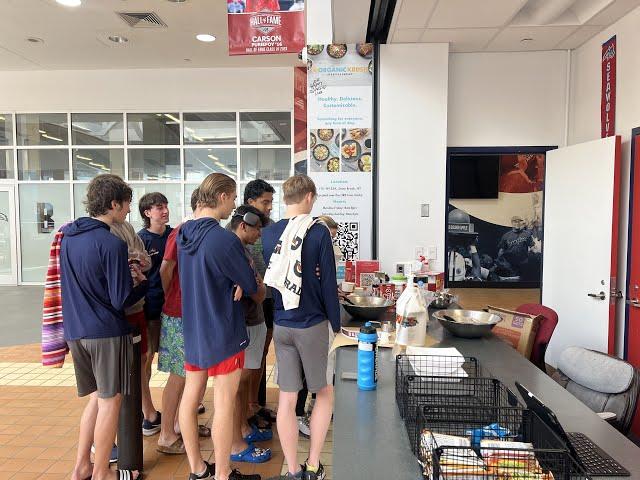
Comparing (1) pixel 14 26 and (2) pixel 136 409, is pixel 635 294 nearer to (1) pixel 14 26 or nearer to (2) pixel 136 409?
(2) pixel 136 409

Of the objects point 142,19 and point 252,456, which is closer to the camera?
point 252,456

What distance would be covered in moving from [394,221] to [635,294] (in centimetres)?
201

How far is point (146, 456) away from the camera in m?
2.81

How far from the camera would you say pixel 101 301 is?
2.22m

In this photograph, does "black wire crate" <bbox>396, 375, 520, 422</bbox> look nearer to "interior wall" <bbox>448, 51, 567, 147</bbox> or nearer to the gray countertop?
the gray countertop

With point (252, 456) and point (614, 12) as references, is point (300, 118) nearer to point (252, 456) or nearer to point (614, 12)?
point (614, 12)

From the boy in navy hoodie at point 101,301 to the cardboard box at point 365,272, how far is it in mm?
1836

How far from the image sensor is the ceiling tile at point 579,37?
12.8 feet

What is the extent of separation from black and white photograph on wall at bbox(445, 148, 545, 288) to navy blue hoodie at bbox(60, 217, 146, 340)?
7747 mm

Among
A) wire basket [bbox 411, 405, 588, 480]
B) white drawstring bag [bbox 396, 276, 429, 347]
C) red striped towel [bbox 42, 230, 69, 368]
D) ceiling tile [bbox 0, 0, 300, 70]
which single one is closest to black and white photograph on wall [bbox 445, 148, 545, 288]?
ceiling tile [bbox 0, 0, 300, 70]

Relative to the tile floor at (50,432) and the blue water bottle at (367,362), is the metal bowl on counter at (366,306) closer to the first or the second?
the tile floor at (50,432)

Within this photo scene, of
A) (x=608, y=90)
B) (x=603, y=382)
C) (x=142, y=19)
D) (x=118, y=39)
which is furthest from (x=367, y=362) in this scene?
(x=118, y=39)

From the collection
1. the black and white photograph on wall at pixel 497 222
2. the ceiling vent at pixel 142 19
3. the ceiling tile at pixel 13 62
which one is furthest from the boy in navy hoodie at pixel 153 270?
the black and white photograph on wall at pixel 497 222

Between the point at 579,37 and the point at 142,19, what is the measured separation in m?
4.62
